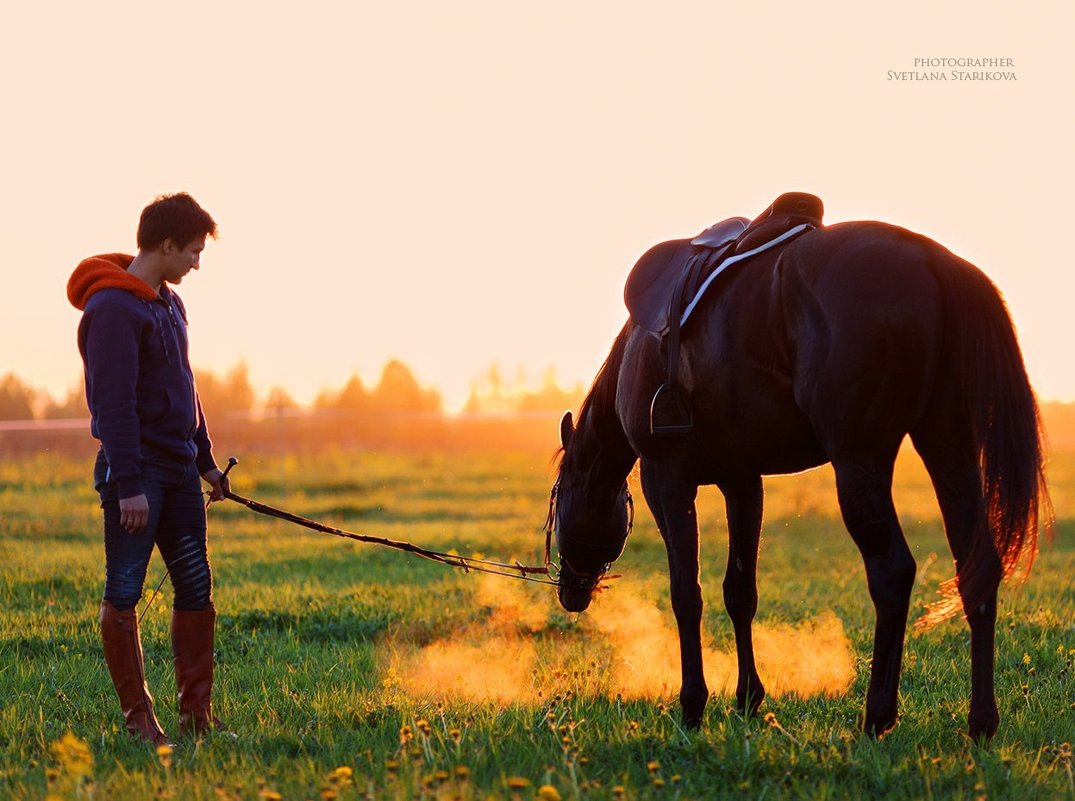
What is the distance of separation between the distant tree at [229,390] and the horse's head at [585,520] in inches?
1506

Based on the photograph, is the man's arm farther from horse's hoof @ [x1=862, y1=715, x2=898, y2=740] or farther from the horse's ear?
horse's hoof @ [x1=862, y1=715, x2=898, y2=740]

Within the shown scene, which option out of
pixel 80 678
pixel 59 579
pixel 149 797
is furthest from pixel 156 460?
pixel 59 579

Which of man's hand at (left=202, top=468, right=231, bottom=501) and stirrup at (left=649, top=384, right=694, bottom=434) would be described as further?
man's hand at (left=202, top=468, right=231, bottom=501)

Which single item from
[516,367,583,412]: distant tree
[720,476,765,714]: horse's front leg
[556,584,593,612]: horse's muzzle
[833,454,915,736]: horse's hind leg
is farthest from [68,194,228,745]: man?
[516,367,583,412]: distant tree

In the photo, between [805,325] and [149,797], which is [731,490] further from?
[149,797]

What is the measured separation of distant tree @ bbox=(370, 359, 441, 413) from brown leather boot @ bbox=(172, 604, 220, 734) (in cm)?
4350

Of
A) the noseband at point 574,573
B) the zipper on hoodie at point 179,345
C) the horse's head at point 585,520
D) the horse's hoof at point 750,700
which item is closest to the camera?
the zipper on hoodie at point 179,345

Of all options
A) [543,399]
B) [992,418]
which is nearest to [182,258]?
[992,418]

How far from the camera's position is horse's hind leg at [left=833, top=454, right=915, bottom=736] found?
4.14 meters

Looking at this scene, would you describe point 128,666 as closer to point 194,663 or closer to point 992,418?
point 194,663

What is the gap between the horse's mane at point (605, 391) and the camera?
557 cm

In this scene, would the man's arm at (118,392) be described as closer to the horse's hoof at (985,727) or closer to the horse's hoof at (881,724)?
the horse's hoof at (881,724)

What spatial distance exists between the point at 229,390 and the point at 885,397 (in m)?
43.7

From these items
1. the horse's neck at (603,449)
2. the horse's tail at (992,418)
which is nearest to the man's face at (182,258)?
the horse's neck at (603,449)
